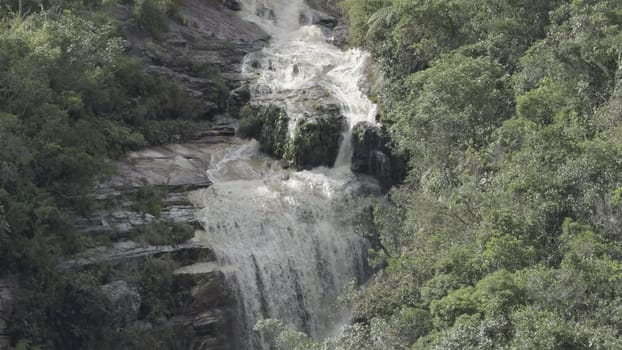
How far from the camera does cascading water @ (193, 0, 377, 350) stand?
84.6 ft

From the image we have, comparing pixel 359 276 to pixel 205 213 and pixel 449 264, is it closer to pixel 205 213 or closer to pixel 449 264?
pixel 205 213

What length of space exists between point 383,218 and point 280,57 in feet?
57.2

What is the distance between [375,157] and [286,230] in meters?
6.10

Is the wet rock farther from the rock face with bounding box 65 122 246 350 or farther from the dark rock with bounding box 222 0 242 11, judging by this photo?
the dark rock with bounding box 222 0 242 11

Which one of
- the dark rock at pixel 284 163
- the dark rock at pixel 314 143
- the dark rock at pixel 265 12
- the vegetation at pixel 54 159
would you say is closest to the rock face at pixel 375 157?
the dark rock at pixel 314 143

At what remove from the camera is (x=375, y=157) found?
31766 mm

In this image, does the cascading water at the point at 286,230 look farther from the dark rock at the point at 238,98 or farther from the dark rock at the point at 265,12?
the dark rock at the point at 265,12

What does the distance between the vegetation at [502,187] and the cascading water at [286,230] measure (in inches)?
78.7

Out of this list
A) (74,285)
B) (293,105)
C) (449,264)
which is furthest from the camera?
(293,105)

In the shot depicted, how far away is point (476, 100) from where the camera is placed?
80.0 ft

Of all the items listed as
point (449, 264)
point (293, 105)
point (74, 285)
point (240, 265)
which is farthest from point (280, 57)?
point (449, 264)

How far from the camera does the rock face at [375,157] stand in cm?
3148

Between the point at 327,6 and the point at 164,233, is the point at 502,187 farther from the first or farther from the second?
the point at 327,6

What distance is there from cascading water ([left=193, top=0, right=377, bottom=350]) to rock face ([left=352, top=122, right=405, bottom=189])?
1.61ft
